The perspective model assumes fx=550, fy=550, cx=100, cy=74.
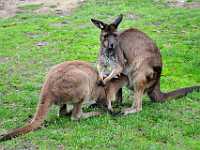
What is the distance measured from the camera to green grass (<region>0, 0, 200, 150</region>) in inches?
259

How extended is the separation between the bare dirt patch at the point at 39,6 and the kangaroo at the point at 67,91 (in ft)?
26.0

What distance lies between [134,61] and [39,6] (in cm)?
877

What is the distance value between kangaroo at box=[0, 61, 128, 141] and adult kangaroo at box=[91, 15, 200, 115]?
394 millimetres

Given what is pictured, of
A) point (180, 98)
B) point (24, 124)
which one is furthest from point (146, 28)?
point (24, 124)

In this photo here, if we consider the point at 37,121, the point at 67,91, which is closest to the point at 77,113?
the point at 67,91

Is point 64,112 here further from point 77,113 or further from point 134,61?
point 134,61

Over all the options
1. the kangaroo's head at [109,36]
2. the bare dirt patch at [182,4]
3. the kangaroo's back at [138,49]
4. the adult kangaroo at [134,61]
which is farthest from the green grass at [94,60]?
the kangaroo's head at [109,36]

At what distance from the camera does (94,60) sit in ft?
34.8

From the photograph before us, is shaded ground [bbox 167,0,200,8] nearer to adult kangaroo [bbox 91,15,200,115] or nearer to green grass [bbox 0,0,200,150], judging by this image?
green grass [bbox 0,0,200,150]

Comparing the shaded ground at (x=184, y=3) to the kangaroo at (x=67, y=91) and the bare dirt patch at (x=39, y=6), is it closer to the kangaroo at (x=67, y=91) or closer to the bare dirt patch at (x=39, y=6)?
the bare dirt patch at (x=39, y=6)

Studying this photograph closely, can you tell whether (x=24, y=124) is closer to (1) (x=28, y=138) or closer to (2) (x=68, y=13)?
(1) (x=28, y=138)

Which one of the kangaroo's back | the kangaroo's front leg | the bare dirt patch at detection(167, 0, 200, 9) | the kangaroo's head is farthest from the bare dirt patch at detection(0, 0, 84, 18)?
the kangaroo's front leg

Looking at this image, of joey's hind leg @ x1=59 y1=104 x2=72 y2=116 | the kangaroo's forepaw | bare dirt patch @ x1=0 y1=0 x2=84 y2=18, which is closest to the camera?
joey's hind leg @ x1=59 y1=104 x2=72 y2=116

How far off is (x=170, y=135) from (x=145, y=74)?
129 cm
